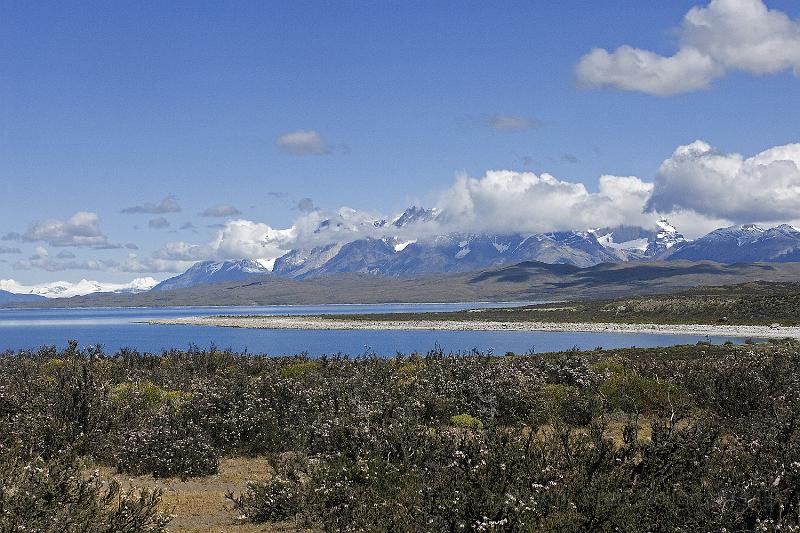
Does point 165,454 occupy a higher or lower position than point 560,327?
higher

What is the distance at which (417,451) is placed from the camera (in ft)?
45.1

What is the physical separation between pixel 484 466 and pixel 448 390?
12.0 m

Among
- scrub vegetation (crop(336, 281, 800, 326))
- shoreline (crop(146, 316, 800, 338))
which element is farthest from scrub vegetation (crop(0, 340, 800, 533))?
scrub vegetation (crop(336, 281, 800, 326))

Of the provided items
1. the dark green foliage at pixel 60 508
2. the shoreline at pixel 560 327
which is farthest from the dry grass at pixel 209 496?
the shoreline at pixel 560 327

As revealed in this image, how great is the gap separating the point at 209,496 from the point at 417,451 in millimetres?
4444

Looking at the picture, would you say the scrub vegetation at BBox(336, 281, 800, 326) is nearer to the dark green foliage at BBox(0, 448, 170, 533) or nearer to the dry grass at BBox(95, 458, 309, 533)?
the dry grass at BBox(95, 458, 309, 533)

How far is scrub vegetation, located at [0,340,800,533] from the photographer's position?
33.0 ft

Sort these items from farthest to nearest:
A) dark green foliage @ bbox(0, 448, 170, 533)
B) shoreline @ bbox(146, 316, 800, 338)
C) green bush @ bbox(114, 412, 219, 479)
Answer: shoreline @ bbox(146, 316, 800, 338)
green bush @ bbox(114, 412, 219, 479)
dark green foliage @ bbox(0, 448, 170, 533)

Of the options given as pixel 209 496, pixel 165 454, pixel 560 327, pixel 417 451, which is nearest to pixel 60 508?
pixel 209 496

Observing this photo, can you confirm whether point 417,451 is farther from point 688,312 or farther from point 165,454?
point 688,312

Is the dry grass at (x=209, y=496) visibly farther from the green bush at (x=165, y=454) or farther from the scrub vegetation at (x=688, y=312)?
the scrub vegetation at (x=688, y=312)

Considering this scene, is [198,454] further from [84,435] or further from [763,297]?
[763,297]

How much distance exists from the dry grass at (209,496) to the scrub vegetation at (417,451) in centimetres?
10

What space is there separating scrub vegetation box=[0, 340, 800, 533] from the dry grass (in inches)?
4.0
